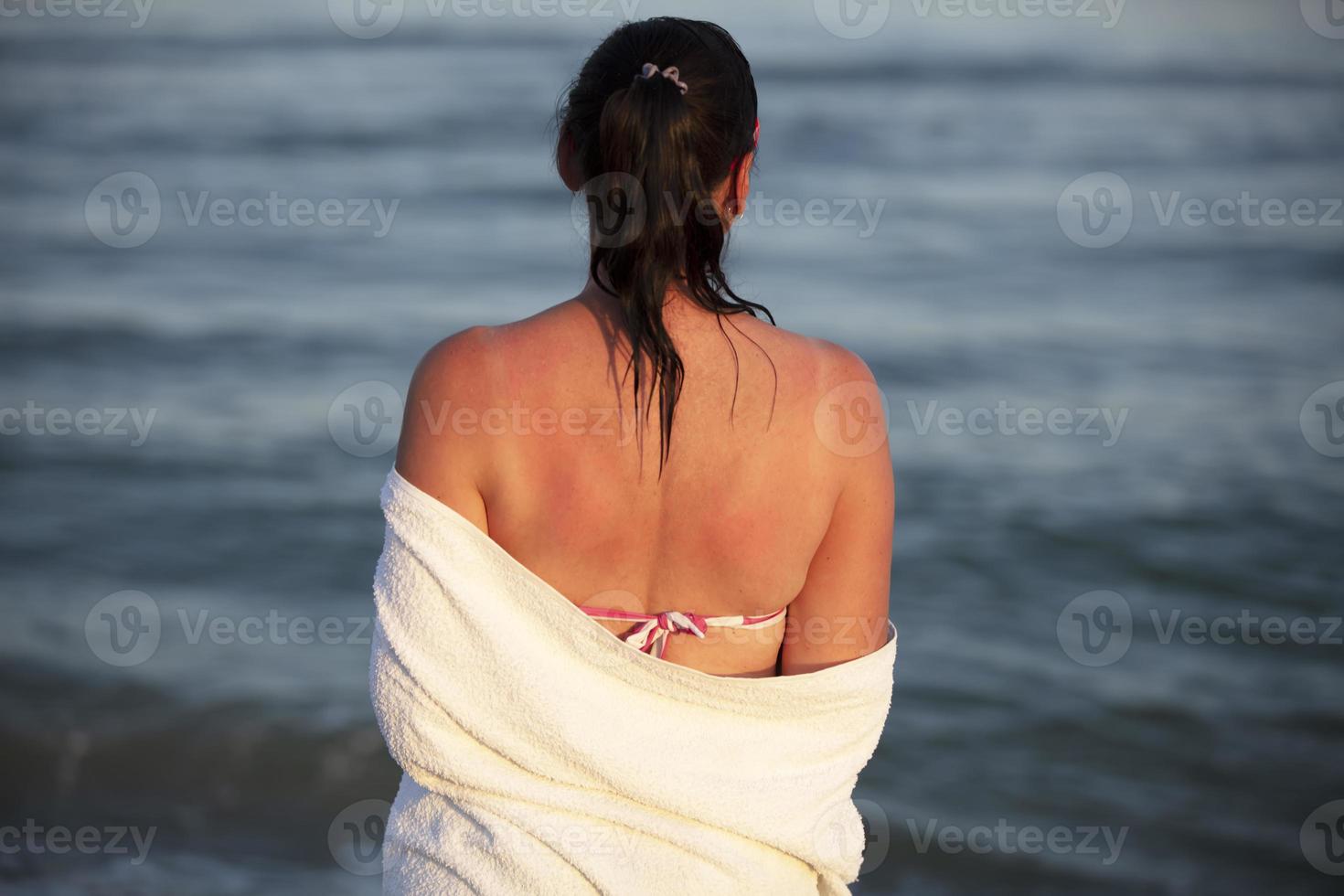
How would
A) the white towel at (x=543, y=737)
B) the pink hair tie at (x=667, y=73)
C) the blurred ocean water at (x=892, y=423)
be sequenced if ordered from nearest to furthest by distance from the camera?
the pink hair tie at (x=667, y=73) → the white towel at (x=543, y=737) → the blurred ocean water at (x=892, y=423)

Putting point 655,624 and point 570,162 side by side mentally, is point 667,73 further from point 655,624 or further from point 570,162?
point 655,624

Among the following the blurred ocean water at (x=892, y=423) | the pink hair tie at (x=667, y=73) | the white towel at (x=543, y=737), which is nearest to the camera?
the pink hair tie at (x=667, y=73)

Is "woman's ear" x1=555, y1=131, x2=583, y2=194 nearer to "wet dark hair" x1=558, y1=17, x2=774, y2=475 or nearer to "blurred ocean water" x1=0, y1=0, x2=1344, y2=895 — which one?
"wet dark hair" x1=558, y1=17, x2=774, y2=475

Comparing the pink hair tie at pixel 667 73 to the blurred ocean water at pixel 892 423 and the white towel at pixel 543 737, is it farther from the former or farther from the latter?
the blurred ocean water at pixel 892 423

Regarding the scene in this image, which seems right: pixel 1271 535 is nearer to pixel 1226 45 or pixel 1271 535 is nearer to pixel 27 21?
pixel 1226 45

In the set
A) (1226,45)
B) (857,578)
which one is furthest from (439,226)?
(1226,45)

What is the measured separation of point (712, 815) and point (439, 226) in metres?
9.38

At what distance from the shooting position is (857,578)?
1778 millimetres

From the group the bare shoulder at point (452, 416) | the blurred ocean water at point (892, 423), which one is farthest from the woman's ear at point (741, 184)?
the blurred ocean water at point (892, 423)

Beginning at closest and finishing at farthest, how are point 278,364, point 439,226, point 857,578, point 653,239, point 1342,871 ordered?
point 653,239 < point 857,578 < point 1342,871 < point 278,364 < point 439,226

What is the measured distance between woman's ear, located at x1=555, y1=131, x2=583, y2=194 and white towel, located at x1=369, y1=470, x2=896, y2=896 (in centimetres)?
41

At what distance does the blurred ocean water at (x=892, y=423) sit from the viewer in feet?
14.5

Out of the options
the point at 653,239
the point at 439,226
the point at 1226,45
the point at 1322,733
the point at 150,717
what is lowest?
the point at 150,717

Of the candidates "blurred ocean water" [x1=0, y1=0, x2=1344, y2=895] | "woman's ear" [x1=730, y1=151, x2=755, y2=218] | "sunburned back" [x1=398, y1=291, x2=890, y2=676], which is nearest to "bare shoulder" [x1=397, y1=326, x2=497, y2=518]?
"sunburned back" [x1=398, y1=291, x2=890, y2=676]
